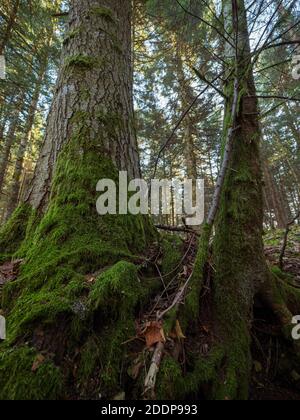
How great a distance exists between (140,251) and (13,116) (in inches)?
452

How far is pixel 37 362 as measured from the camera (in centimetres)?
117

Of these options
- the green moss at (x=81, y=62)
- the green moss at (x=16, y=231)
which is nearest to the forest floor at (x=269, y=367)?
the green moss at (x=16, y=231)

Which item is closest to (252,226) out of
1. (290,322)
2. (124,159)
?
(290,322)

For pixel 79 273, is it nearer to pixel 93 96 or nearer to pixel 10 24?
pixel 93 96

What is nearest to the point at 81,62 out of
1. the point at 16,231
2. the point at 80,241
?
the point at 16,231

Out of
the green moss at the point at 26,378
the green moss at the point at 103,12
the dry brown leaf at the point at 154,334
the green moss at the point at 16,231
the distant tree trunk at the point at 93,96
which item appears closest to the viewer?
the green moss at the point at 26,378

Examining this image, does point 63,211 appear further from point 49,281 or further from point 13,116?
point 13,116

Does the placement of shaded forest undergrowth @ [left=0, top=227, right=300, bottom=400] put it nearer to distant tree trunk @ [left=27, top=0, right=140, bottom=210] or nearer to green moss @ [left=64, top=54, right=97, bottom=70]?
distant tree trunk @ [left=27, top=0, right=140, bottom=210]

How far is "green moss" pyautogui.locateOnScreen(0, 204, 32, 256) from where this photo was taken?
216 centimetres

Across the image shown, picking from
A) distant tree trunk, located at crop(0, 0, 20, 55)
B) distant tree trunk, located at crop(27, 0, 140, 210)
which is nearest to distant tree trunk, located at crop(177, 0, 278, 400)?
distant tree trunk, located at crop(27, 0, 140, 210)

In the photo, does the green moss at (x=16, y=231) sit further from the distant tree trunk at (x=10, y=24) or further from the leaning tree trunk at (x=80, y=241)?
the distant tree trunk at (x=10, y=24)

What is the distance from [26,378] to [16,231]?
1406mm

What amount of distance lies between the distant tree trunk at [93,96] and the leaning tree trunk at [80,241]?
0.04 feet

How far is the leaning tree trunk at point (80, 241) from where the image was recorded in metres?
1.22
